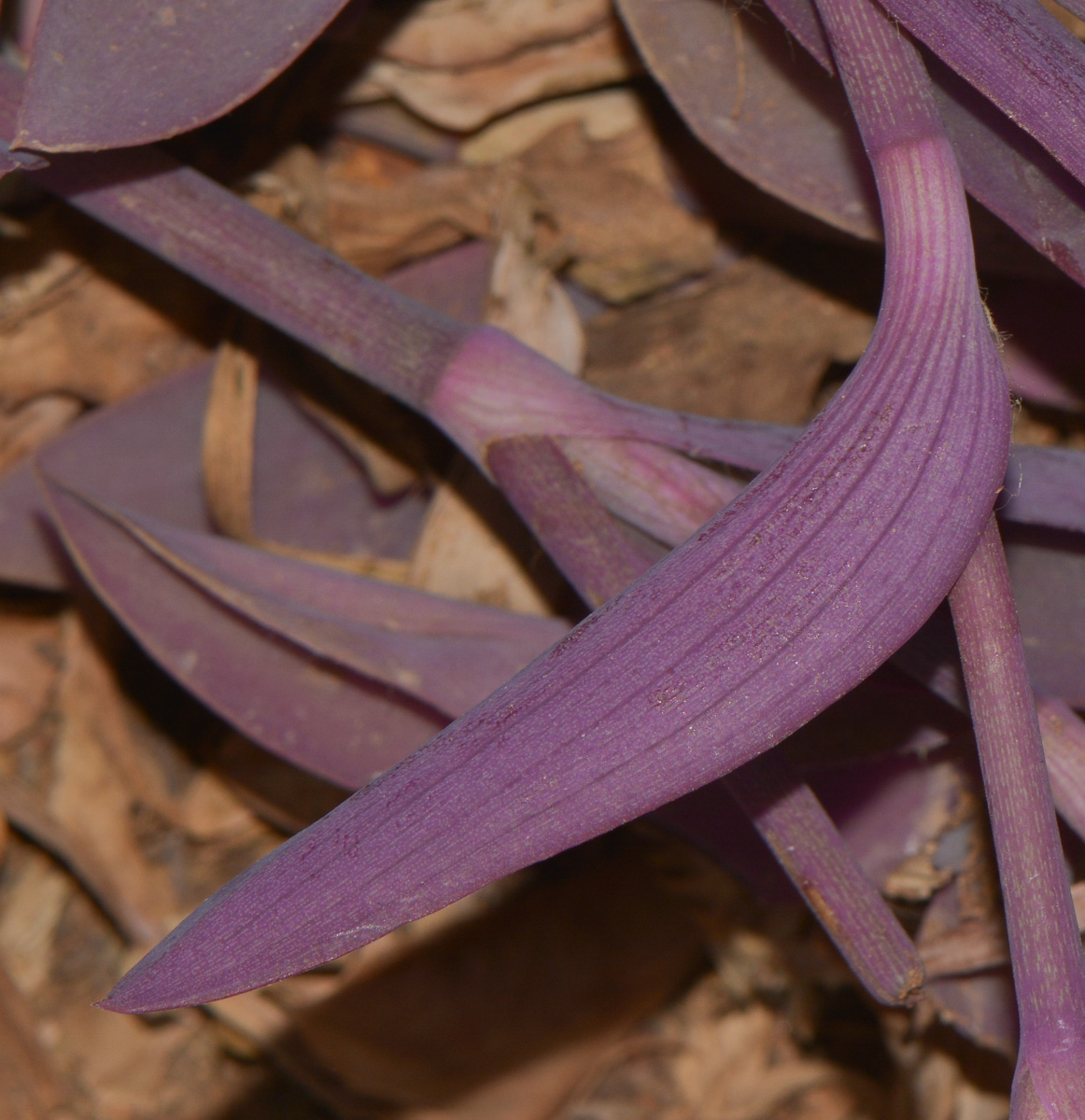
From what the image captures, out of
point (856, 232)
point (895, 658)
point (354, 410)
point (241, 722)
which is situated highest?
point (856, 232)

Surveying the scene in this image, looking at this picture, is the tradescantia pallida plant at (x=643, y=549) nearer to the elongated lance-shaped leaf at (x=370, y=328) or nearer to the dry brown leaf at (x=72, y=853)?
the elongated lance-shaped leaf at (x=370, y=328)

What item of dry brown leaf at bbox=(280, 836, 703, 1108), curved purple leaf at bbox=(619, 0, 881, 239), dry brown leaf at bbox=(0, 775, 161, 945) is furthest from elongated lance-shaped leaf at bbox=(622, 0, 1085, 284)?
dry brown leaf at bbox=(0, 775, 161, 945)

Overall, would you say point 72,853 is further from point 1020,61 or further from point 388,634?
point 1020,61

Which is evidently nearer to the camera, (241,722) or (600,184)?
(241,722)

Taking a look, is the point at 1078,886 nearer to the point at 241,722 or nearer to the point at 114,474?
the point at 241,722

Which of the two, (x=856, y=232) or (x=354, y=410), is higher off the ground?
(x=856, y=232)

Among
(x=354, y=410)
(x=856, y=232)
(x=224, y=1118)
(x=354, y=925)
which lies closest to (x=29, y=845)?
(x=224, y=1118)
